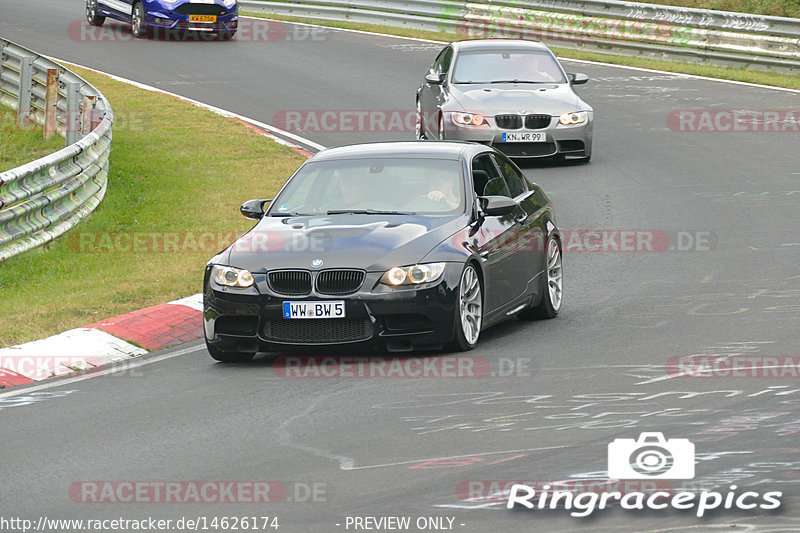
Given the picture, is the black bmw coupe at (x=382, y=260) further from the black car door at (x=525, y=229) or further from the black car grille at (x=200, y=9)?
the black car grille at (x=200, y=9)

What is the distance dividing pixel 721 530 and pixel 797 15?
2769 cm

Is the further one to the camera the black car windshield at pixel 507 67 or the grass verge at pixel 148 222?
the black car windshield at pixel 507 67

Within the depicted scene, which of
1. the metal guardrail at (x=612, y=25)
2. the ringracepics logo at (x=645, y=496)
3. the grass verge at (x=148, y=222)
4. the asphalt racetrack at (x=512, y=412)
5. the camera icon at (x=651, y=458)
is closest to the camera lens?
the ringracepics logo at (x=645, y=496)

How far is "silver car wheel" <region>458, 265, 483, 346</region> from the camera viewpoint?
10.1 metres

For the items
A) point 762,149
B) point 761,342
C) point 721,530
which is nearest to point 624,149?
point 762,149

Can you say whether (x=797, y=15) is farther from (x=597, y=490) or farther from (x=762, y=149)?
(x=597, y=490)

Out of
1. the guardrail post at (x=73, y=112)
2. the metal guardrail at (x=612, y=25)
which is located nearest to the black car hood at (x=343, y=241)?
the guardrail post at (x=73, y=112)

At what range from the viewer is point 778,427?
299 inches

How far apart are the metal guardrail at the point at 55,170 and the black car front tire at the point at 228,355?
4.27 m

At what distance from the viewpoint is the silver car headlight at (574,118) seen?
19.6m

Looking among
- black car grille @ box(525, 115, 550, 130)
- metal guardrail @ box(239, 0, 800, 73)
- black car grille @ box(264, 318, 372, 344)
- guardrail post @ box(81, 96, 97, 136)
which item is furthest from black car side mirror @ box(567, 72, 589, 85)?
black car grille @ box(264, 318, 372, 344)

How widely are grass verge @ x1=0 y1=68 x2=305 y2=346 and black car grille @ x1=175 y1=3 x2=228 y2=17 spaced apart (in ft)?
24.6

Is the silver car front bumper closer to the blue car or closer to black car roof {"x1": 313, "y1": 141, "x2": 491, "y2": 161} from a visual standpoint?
black car roof {"x1": 313, "y1": 141, "x2": 491, "y2": 161}

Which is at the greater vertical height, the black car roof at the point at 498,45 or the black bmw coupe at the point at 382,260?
the black bmw coupe at the point at 382,260
